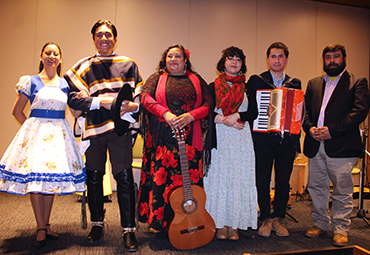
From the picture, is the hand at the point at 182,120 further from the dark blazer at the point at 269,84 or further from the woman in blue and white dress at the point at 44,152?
the woman in blue and white dress at the point at 44,152

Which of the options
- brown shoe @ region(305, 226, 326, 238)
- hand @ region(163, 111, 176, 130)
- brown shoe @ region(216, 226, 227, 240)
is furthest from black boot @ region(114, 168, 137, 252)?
brown shoe @ region(305, 226, 326, 238)

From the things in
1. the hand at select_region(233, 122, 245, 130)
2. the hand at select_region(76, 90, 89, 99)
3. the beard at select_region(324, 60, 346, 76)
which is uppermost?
the beard at select_region(324, 60, 346, 76)

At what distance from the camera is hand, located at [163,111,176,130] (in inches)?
81.7

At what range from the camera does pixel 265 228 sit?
2.40 m

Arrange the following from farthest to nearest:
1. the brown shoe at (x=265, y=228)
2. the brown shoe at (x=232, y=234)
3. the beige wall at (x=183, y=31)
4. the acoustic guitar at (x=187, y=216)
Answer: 1. the beige wall at (x=183, y=31)
2. the brown shoe at (x=265, y=228)
3. the brown shoe at (x=232, y=234)
4. the acoustic guitar at (x=187, y=216)

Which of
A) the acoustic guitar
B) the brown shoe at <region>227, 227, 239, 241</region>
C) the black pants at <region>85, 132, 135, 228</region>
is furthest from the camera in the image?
the brown shoe at <region>227, 227, 239, 241</region>

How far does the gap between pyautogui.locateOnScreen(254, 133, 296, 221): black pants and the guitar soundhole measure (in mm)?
699

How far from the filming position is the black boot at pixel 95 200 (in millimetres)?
2176

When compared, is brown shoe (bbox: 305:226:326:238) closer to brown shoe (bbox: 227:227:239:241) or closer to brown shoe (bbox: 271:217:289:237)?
brown shoe (bbox: 271:217:289:237)

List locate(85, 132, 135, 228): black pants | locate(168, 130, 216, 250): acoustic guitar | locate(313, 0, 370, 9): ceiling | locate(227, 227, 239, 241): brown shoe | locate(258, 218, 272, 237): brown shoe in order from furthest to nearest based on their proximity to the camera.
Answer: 1. locate(313, 0, 370, 9): ceiling
2. locate(258, 218, 272, 237): brown shoe
3. locate(227, 227, 239, 241): brown shoe
4. locate(85, 132, 135, 228): black pants
5. locate(168, 130, 216, 250): acoustic guitar

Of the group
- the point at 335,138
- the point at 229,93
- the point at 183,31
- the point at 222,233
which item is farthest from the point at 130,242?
→ the point at 183,31

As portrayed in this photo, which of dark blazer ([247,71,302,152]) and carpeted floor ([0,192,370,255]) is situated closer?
carpeted floor ([0,192,370,255])

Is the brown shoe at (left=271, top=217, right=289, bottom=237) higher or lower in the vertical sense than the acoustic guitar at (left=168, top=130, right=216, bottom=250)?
lower

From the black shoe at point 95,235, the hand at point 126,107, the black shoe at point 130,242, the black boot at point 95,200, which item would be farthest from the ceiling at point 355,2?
the black shoe at point 95,235
